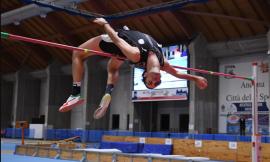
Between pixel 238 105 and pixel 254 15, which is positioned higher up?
pixel 254 15

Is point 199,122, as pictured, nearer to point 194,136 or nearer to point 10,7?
point 194,136

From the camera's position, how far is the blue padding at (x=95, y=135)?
87.0 ft

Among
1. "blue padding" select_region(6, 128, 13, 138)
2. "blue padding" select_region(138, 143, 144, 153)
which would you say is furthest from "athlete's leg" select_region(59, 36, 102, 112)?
"blue padding" select_region(6, 128, 13, 138)

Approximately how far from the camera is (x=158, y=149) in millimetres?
17219

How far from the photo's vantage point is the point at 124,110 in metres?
28.4

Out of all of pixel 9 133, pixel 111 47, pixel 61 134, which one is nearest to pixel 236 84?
pixel 61 134

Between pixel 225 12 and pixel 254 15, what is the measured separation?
1.46 m

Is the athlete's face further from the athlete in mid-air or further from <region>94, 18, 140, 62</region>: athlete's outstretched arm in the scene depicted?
<region>94, 18, 140, 62</region>: athlete's outstretched arm

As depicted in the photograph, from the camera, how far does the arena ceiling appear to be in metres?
20.1

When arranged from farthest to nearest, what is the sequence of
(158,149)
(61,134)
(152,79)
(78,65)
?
(61,134) < (158,149) < (78,65) < (152,79)

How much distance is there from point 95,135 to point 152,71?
866 inches

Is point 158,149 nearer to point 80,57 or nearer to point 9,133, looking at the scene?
point 80,57

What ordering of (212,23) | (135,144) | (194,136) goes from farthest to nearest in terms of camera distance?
(212,23), (194,136), (135,144)

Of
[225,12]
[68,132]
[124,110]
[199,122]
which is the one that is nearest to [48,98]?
[68,132]
